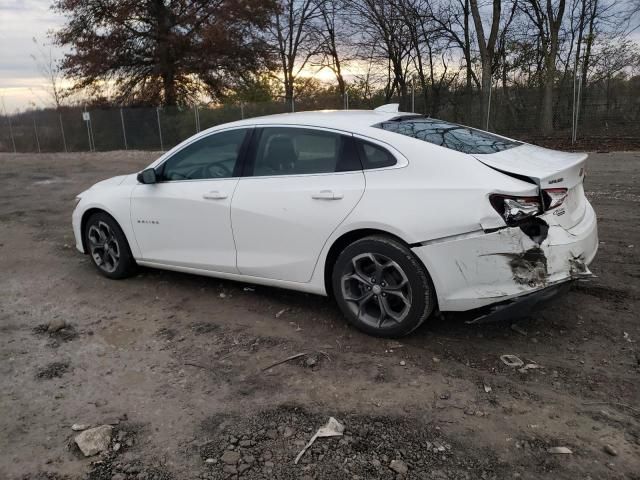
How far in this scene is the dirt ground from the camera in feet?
8.79

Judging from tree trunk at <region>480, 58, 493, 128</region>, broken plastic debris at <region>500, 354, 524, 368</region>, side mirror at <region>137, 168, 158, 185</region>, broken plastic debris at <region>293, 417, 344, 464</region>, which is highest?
tree trunk at <region>480, 58, 493, 128</region>

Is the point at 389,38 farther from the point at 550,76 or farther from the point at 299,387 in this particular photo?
the point at 299,387

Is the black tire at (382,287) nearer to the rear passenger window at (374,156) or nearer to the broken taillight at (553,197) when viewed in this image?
the rear passenger window at (374,156)

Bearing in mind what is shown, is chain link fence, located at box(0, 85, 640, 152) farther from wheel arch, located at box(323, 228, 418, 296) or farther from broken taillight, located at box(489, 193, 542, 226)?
wheel arch, located at box(323, 228, 418, 296)

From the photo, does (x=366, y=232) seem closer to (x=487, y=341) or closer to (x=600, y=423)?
(x=487, y=341)

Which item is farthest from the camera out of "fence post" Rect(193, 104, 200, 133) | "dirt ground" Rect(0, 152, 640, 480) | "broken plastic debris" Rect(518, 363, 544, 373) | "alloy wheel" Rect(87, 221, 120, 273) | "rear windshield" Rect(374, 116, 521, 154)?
"fence post" Rect(193, 104, 200, 133)

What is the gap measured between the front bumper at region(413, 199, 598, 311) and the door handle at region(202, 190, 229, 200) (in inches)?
67.4

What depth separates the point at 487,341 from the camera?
388cm

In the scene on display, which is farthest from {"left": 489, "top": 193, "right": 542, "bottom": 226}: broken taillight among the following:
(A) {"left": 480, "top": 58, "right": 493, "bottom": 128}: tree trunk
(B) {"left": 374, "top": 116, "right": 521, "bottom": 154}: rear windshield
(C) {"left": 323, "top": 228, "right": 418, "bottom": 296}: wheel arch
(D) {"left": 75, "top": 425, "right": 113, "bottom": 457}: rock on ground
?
(A) {"left": 480, "top": 58, "right": 493, "bottom": 128}: tree trunk

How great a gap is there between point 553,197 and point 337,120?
5.38ft

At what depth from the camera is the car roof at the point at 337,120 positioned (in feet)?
13.3

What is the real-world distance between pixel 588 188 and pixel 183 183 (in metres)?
7.27

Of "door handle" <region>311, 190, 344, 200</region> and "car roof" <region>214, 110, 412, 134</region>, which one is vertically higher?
"car roof" <region>214, 110, 412, 134</region>

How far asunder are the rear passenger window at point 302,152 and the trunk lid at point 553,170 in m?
0.94
